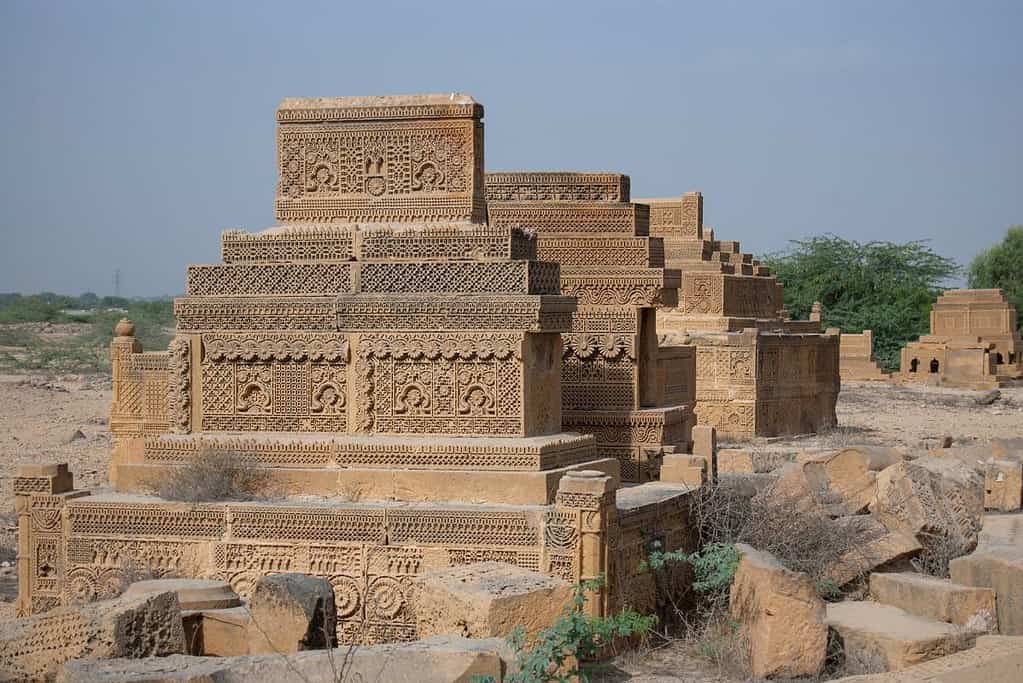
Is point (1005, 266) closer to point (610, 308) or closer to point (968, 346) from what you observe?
point (968, 346)

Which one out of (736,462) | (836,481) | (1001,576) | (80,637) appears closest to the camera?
(80,637)

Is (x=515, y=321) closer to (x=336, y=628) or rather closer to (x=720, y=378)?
(x=336, y=628)

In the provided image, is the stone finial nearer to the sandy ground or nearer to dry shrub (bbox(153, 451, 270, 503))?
the sandy ground

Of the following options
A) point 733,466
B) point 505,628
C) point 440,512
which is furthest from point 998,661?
point 733,466

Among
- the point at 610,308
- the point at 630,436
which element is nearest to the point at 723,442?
the point at 610,308

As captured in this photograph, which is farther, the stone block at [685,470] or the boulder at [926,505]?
the stone block at [685,470]

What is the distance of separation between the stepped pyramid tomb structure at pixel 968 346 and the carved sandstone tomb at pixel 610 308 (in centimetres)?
2463

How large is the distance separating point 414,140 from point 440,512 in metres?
2.88

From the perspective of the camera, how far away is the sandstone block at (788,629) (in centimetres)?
849

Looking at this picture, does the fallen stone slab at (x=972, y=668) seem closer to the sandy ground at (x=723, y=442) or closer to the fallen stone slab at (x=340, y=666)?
the sandy ground at (x=723, y=442)

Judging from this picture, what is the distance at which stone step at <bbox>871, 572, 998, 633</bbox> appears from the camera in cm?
898

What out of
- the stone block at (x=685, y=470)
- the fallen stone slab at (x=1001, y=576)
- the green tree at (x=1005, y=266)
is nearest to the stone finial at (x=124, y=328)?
the stone block at (x=685, y=470)

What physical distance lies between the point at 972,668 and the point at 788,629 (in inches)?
59.4

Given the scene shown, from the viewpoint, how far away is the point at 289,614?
8273 mm
